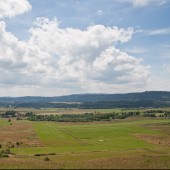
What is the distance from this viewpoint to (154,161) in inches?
2768

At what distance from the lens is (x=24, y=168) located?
60750mm

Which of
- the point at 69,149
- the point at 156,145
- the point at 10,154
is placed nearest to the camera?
the point at 10,154

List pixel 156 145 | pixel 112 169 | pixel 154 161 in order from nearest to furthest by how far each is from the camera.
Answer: pixel 112 169 < pixel 154 161 < pixel 156 145

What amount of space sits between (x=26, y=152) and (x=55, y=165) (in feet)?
79.0

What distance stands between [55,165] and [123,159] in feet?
50.2

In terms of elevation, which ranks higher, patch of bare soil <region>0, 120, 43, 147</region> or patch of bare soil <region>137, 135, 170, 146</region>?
patch of bare soil <region>0, 120, 43, 147</region>

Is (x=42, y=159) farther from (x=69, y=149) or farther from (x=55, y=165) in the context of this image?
(x=69, y=149)

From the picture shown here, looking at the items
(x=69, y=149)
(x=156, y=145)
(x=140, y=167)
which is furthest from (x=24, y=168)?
(x=156, y=145)

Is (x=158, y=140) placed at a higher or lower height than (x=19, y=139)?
lower

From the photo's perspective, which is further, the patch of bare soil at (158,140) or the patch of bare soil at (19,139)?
the patch of bare soil at (158,140)

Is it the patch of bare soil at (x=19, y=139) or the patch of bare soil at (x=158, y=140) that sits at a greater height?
the patch of bare soil at (x=19, y=139)

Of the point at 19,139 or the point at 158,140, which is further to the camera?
the point at 19,139

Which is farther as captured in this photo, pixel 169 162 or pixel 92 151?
pixel 92 151

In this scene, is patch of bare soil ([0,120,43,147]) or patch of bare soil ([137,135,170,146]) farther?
patch of bare soil ([137,135,170,146])
